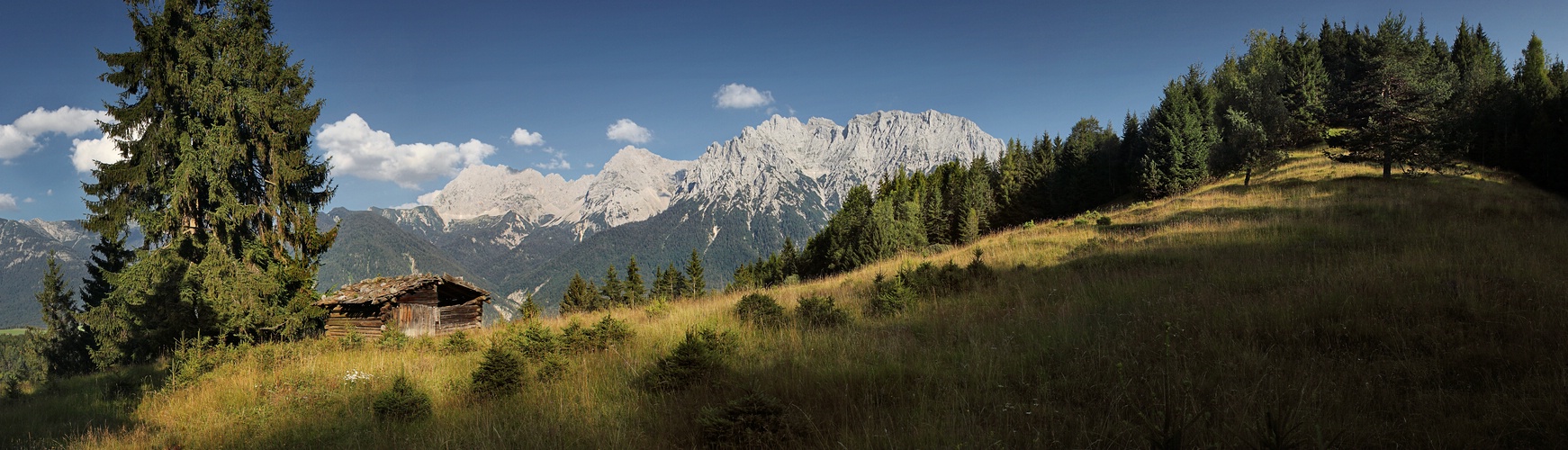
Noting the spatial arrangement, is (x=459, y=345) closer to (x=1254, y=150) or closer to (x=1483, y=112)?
(x=1254, y=150)

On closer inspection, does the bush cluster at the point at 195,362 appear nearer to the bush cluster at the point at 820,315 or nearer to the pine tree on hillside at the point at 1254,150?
the bush cluster at the point at 820,315

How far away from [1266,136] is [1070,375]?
37.5 meters

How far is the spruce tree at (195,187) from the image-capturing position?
1553cm

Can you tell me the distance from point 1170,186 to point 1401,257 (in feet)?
112

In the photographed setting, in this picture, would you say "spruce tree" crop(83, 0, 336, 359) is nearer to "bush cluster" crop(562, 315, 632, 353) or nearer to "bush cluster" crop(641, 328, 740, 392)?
"bush cluster" crop(562, 315, 632, 353)

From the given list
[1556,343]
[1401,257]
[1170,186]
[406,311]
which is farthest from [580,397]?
[1170,186]

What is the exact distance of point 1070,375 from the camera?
4461 mm

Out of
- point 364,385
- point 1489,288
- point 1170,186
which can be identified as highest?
point 1170,186

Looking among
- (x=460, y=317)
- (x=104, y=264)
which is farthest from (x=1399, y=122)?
(x=104, y=264)

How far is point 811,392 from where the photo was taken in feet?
15.0

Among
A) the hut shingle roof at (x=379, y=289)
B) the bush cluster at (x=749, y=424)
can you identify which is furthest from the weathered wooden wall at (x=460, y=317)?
the bush cluster at (x=749, y=424)

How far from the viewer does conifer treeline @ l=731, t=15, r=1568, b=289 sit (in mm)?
20812

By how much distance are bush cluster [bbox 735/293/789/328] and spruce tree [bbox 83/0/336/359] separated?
1593 centimetres

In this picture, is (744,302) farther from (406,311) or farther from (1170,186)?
(1170,186)
